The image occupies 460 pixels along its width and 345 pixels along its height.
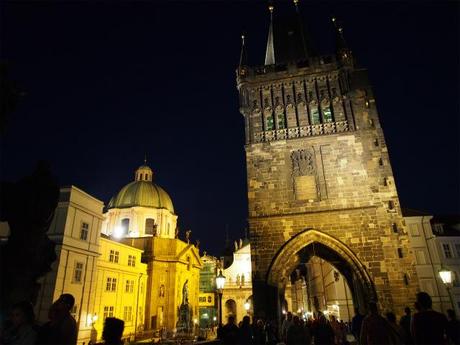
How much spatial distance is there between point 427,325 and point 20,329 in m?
5.63

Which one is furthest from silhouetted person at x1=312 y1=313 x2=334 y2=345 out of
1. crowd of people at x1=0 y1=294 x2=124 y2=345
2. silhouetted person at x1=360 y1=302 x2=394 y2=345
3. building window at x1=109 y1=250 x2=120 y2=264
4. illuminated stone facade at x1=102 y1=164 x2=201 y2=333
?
illuminated stone facade at x1=102 y1=164 x2=201 y2=333

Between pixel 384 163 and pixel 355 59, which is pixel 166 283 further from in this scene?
pixel 355 59

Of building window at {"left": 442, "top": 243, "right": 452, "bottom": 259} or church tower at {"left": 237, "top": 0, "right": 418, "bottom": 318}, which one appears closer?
church tower at {"left": 237, "top": 0, "right": 418, "bottom": 318}

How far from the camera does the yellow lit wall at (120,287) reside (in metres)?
26.3

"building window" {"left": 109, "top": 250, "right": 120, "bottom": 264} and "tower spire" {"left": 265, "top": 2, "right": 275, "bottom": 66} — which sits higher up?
"tower spire" {"left": 265, "top": 2, "right": 275, "bottom": 66}

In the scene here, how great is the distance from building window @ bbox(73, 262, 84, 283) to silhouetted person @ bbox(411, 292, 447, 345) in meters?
21.6

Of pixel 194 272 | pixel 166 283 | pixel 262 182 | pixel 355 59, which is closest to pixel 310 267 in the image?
pixel 194 272

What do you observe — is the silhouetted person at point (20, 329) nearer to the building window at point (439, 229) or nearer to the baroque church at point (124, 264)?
the baroque church at point (124, 264)

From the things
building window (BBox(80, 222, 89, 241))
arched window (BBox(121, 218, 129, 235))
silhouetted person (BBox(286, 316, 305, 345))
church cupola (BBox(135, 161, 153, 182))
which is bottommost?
silhouetted person (BBox(286, 316, 305, 345))

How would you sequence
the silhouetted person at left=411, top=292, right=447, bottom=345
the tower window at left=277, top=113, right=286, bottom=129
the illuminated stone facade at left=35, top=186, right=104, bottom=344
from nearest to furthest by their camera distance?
the silhouetted person at left=411, top=292, right=447, bottom=345 < the illuminated stone facade at left=35, top=186, right=104, bottom=344 < the tower window at left=277, top=113, right=286, bottom=129

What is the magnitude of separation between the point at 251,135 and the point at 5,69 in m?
18.8

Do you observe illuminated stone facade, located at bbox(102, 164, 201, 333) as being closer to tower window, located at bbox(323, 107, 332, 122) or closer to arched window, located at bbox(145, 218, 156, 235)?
arched window, located at bbox(145, 218, 156, 235)

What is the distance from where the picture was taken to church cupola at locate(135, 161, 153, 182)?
50.2 metres

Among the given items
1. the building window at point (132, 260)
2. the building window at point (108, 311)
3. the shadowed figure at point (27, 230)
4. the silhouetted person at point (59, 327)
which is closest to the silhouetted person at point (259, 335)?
the shadowed figure at point (27, 230)
